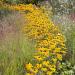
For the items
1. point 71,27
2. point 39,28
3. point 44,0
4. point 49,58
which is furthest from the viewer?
point 44,0

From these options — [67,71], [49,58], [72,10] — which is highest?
[72,10]

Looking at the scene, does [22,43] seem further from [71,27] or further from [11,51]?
[71,27]

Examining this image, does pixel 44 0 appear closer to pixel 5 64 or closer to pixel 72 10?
pixel 72 10

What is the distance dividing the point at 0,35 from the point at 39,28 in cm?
110

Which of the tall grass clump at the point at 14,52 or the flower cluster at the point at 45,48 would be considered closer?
the flower cluster at the point at 45,48

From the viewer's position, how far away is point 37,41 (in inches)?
217

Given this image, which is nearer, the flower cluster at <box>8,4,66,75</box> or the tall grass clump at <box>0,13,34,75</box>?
the flower cluster at <box>8,4,66,75</box>

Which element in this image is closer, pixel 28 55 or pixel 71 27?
pixel 28 55

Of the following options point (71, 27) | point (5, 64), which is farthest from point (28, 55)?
point (71, 27)

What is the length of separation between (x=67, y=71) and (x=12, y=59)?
1.18 m

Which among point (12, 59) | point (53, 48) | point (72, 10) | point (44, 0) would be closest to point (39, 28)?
point (53, 48)

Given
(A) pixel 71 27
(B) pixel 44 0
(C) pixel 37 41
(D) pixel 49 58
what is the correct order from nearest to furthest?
(D) pixel 49 58 < (C) pixel 37 41 < (A) pixel 71 27 < (B) pixel 44 0

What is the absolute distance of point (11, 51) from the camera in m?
4.82

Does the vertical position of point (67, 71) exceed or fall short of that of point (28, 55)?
it falls short
